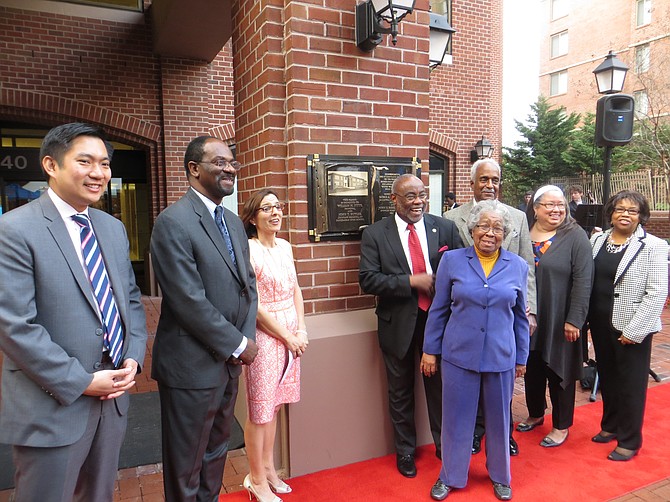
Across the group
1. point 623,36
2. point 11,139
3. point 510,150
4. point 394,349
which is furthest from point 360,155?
point 623,36

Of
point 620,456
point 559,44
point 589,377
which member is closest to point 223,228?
point 620,456

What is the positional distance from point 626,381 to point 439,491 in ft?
5.43

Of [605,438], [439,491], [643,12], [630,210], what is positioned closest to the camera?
[439,491]

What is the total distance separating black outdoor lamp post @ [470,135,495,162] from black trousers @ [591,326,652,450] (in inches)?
362

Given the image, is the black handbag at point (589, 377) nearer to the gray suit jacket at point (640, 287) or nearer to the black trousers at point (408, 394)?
the gray suit jacket at point (640, 287)

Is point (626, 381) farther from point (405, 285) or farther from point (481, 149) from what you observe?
point (481, 149)

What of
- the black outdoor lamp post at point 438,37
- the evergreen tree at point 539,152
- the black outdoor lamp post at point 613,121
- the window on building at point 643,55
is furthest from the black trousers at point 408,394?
the evergreen tree at point 539,152

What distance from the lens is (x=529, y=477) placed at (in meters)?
3.34

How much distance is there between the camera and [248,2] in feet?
12.1

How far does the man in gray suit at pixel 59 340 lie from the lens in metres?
1.80

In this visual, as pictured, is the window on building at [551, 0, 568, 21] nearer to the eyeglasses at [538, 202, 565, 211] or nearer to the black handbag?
the black handbag

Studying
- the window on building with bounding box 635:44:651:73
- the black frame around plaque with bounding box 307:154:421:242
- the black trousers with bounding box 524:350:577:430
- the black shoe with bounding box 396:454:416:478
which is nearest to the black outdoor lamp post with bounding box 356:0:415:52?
the black frame around plaque with bounding box 307:154:421:242

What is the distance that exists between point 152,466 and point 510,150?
24584mm

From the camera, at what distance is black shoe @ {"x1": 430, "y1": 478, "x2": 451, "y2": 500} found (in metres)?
3.05
